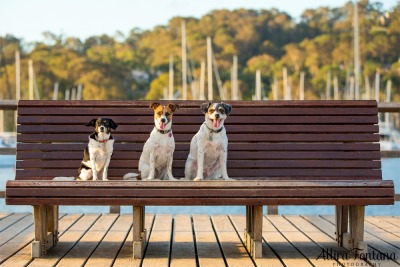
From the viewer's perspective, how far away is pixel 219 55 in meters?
50.4

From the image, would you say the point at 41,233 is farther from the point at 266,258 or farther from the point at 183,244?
the point at 266,258

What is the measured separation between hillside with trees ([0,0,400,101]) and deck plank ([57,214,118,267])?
36.5m

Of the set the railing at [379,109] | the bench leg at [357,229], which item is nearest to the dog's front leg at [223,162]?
the bench leg at [357,229]

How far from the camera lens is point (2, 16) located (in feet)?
148

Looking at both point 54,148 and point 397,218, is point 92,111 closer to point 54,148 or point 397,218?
point 54,148

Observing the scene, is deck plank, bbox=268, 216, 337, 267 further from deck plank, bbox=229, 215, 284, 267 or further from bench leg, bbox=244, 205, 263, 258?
bench leg, bbox=244, 205, 263, 258

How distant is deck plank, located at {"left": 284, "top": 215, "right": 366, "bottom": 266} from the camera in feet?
13.4

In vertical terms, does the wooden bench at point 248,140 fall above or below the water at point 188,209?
above

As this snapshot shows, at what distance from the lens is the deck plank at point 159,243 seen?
4.05 meters

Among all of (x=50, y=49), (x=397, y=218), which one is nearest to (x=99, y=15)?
(x=50, y=49)

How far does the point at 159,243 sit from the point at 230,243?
45 centimetres

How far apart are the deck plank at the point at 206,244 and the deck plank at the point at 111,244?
0.49 meters

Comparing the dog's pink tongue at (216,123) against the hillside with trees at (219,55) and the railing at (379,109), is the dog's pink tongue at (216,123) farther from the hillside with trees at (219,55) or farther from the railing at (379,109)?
the hillside with trees at (219,55)

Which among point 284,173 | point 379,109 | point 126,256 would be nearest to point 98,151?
point 126,256
